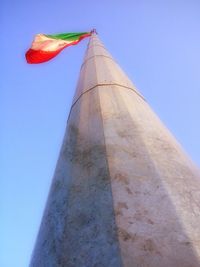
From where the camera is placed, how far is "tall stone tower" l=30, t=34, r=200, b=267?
152 cm

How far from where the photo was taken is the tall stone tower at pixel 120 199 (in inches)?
59.7

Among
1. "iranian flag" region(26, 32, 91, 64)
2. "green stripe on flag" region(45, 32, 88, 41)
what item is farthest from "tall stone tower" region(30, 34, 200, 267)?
"green stripe on flag" region(45, 32, 88, 41)

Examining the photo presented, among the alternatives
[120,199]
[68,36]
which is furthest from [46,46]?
[120,199]

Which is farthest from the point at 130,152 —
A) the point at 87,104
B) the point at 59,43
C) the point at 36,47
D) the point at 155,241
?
the point at 59,43

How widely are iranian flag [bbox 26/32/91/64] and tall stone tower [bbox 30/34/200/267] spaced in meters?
4.29

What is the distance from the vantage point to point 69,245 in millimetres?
1695

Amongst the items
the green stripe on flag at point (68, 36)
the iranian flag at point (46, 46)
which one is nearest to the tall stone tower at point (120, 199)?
the iranian flag at point (46, 46)

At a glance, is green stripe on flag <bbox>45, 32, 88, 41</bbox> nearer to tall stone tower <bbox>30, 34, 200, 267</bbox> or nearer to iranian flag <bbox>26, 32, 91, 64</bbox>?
iranian flag <bbox>26, 32, 91, 64</bbox>

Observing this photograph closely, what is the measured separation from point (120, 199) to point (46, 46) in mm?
5971

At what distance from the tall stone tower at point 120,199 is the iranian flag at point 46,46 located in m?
4.29

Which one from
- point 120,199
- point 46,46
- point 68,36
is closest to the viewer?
point 120,199

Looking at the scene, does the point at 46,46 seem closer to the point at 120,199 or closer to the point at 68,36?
the point at 68,36

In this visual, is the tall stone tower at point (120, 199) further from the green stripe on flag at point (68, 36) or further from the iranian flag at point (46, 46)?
the green stripe on flag at point (68, 36)

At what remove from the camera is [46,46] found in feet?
23.2
